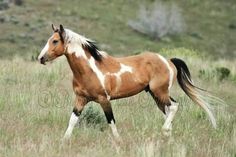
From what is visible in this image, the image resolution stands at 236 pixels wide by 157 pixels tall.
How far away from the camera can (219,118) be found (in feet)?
35.2

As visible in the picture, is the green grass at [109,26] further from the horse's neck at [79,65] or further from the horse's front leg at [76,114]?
the horse's front leg at [76,114]

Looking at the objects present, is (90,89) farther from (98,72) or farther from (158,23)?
(158,23)

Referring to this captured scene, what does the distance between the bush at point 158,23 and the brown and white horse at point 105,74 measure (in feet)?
91.9

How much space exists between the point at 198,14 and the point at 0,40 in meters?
17.4

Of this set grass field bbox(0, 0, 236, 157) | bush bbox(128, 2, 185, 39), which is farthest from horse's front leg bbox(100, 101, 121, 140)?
bush bbox(128, 2, 185, 39)

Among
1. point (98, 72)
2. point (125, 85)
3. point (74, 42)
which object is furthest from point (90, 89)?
point (74, 42)

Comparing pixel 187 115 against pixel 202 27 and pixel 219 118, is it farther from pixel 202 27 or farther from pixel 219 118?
pixel 202 27

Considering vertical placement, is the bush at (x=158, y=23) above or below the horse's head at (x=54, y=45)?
below

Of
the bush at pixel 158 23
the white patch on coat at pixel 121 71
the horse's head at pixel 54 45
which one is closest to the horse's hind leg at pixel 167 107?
the white patch on coat at pixel 121 71

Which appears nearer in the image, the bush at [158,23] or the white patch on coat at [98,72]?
the white patch on coat at [98,72]

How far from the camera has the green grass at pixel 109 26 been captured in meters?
33.1

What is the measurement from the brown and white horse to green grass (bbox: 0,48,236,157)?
1.10 ft

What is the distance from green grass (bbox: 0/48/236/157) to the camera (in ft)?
25.6

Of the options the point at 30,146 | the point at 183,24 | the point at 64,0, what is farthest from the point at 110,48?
the point at 30,146
